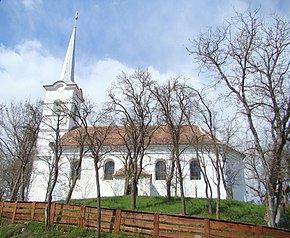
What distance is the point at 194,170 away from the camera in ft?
94.8

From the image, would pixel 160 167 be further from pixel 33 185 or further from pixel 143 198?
pixel 33 185

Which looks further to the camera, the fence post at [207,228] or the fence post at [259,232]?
the fence post at [207,228]

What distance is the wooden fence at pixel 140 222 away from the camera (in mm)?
10164

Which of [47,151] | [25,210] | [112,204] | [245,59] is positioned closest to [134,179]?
[112,204]

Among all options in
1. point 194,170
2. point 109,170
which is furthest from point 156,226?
point 109,170

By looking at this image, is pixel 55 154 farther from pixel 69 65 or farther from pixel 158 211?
pixel 69 65

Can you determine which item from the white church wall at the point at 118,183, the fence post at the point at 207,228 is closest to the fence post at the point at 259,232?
the fence post at the point at 207,228

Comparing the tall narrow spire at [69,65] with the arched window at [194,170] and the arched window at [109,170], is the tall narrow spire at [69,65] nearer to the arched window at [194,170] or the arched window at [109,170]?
the arched window at [109,170]

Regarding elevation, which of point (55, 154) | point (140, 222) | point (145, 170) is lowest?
point (140, 222)

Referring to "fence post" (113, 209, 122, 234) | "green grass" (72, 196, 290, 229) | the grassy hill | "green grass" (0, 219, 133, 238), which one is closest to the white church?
"green grass" (72, 196, 290, 229)

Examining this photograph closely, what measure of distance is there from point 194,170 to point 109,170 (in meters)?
10.0

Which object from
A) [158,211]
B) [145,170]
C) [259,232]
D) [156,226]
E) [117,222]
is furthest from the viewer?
[145,170]

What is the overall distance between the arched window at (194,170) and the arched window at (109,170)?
9.16 m

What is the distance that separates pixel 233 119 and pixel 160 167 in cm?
1783
